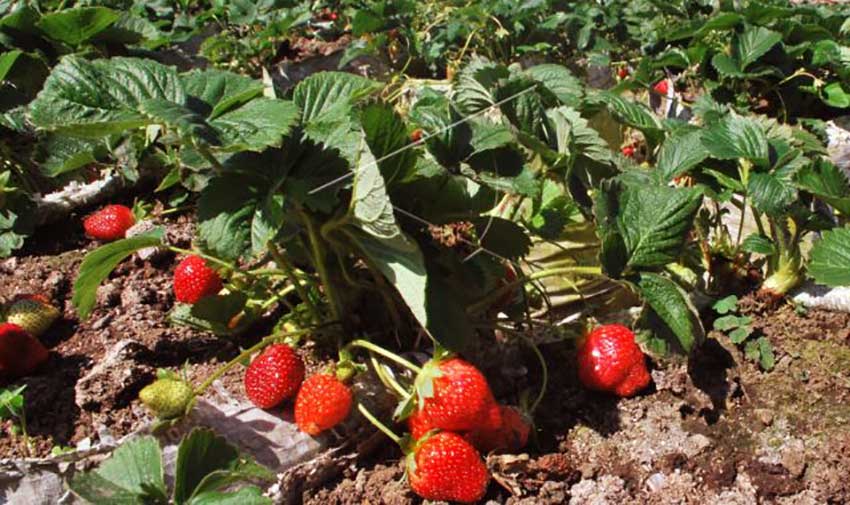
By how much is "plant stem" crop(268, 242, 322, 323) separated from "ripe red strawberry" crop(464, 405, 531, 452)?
0.37 meters

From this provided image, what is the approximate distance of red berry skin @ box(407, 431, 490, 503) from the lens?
141 centimetres

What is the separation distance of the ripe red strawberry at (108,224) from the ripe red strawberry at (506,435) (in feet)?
3.65

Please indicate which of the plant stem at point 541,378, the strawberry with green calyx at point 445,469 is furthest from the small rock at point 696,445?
the strawberry with green calyx at point 445,469

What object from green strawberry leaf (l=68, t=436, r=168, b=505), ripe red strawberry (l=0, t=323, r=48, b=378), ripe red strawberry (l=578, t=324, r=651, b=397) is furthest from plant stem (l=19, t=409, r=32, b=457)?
ripe red strawberry (l=578, t=324, r=651, b=397)

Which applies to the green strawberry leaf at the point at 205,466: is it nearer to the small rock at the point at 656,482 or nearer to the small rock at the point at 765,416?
the small rock at the point at 656,482

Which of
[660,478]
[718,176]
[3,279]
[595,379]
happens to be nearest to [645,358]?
[595,379]

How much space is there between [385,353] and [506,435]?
9.8 inches

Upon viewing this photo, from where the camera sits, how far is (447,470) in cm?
141

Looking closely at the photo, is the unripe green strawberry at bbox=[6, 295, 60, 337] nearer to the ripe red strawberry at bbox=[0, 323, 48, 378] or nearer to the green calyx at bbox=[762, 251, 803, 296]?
the ripe red strawberry at bbox=[0, 323, 48, 378]

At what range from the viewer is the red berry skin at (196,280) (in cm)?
180

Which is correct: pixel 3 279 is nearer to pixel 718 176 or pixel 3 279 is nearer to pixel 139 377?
pixel 139 377

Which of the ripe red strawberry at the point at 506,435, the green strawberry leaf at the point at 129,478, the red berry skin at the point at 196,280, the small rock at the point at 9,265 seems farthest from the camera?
the small rock at the point at 9,265

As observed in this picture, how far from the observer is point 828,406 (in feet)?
5.57

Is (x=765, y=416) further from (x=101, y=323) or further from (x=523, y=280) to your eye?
(x=101, y=323)
